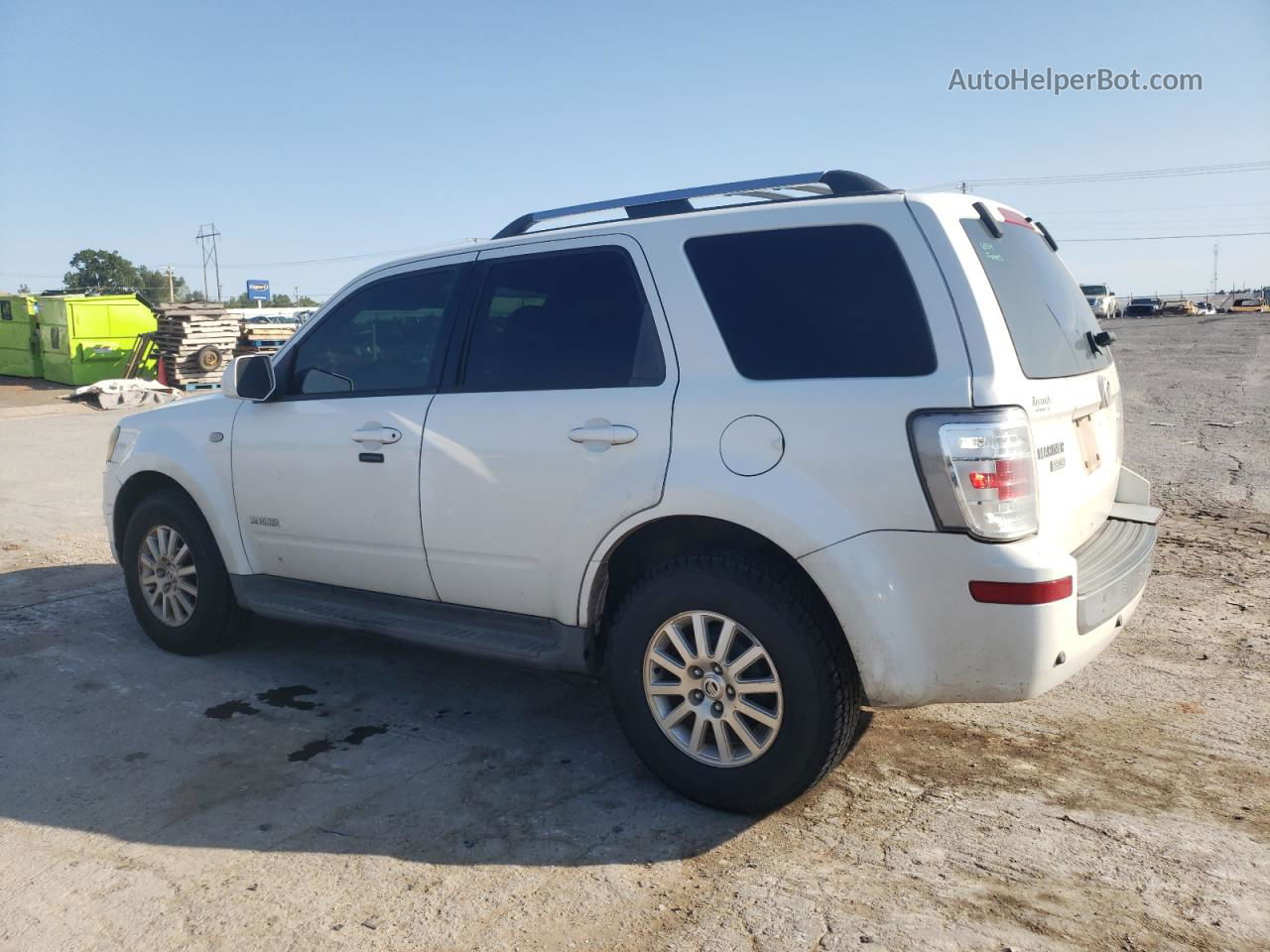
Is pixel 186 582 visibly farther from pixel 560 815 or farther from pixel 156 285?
pixel 156 285

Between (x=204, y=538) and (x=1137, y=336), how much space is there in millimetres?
33703

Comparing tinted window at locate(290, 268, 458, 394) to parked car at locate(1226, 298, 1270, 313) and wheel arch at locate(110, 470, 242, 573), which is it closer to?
wheel arch at locate(110, 470, 242, 573)

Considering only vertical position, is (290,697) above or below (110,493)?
below

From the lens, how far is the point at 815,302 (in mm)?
3367

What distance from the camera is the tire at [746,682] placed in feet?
10.6

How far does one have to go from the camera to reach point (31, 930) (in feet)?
9.43

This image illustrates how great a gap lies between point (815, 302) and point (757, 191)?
2.20 feet

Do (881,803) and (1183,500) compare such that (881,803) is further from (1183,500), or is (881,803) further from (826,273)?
(1183,500)

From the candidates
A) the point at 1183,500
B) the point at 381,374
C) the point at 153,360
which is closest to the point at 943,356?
the point at 381,374

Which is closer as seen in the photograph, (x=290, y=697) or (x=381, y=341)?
(x=381, y=341)

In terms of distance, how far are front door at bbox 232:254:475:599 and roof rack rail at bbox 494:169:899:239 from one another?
29.6 inches

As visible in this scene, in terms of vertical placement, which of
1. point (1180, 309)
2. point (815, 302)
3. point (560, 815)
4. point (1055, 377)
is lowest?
point (560, 815)

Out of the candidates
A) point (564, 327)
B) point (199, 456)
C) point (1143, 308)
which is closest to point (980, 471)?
point (564, 327)

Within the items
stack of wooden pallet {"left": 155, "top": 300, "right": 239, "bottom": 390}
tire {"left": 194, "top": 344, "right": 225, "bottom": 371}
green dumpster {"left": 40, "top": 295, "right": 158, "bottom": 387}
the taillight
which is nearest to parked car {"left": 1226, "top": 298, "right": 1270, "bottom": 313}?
stack of wooden pallet {"left": 155, "top": 300, "right": 239, "bottom": 390}
